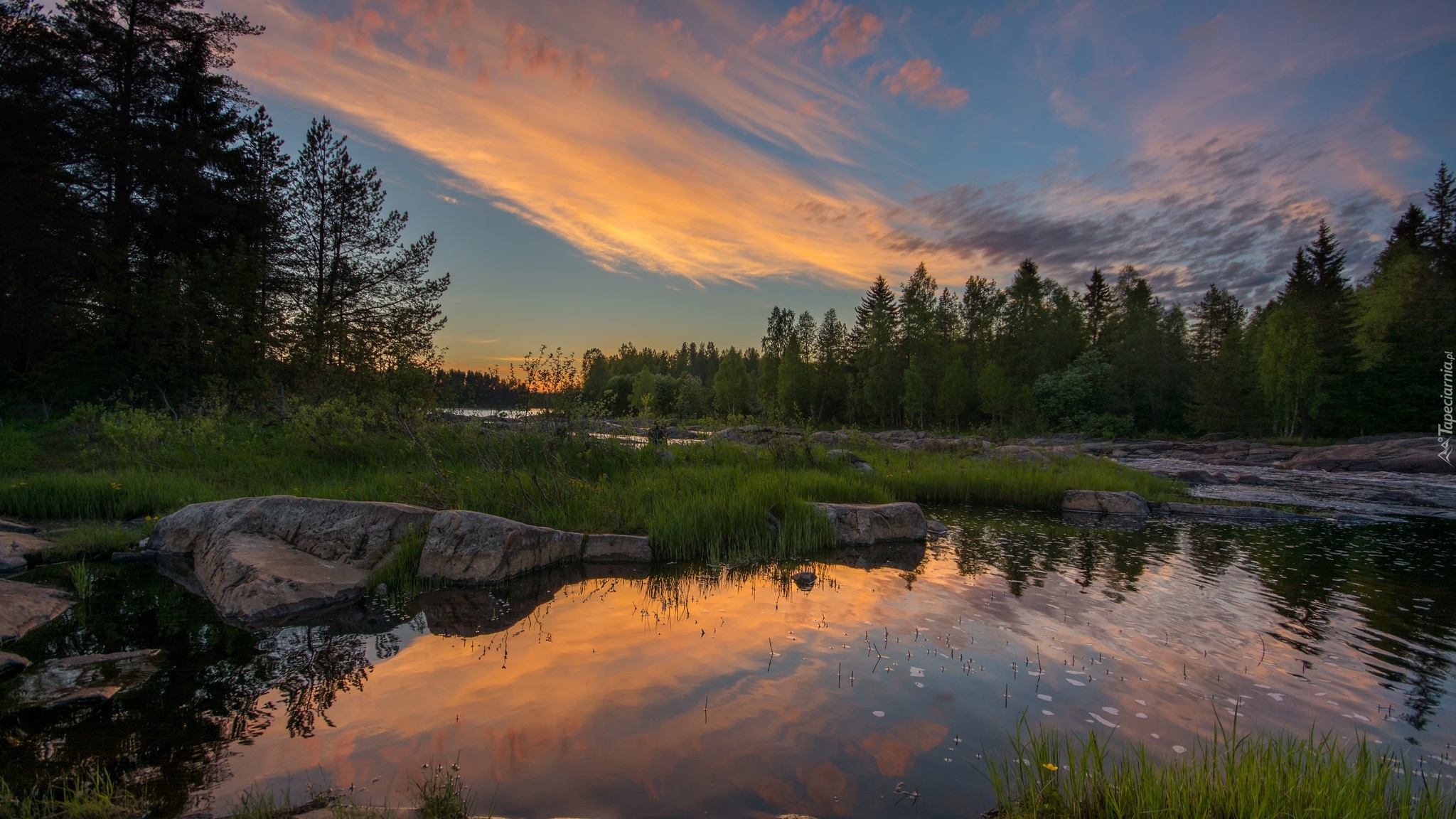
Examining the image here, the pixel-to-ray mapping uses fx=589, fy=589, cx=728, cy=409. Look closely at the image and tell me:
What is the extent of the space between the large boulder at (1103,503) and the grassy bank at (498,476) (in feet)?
1.43

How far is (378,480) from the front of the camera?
37.0 ft

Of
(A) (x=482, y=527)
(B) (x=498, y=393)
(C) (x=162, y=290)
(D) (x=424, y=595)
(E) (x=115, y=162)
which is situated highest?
(E) (x=115, y=162)

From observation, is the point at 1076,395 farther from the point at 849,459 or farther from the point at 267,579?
the point at 267,579

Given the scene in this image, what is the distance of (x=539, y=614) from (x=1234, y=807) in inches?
250

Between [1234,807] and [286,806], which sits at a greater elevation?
[1234,807]

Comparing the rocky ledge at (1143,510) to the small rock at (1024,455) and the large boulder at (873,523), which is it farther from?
the large boulder at (873,523)

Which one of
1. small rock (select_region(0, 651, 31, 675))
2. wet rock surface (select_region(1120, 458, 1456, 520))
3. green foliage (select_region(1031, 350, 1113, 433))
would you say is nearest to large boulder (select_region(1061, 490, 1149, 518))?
wet rock surface (select_region(1120, 458, 1456, 520))

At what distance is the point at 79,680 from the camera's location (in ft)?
16.2

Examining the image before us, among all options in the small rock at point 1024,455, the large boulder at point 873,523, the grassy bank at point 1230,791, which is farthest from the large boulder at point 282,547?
the small rock at point 1024,455

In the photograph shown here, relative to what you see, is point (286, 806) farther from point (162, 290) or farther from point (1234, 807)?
point (162, 290)

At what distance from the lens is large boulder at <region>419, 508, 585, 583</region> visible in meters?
8.26

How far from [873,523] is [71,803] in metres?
10.5

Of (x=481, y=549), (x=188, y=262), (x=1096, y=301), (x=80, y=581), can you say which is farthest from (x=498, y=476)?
(x=1096, y=301)

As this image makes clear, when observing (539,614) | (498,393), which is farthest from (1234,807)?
(498,393)
